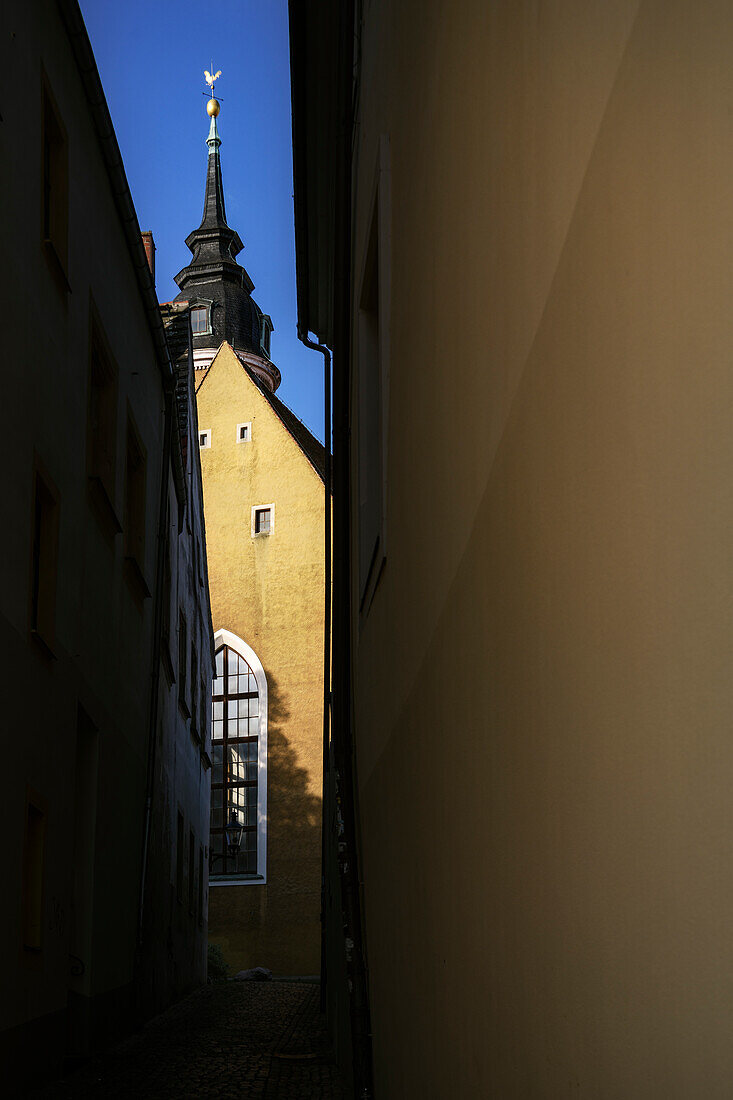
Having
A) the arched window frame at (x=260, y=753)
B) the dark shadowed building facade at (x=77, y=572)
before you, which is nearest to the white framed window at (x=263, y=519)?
the arched window frame at (x=260, y=753)

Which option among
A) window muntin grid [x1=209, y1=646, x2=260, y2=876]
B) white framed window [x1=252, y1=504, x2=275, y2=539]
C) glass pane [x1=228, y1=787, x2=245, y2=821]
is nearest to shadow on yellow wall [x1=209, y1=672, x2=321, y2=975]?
window muntin grid [x1=209, y1=646, x2=260, y2=876]

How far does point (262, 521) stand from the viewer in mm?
34438

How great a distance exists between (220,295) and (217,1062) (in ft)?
141

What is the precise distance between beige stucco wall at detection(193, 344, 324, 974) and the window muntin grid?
0.66 m

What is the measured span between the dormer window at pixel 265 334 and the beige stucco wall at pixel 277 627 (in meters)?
14.2

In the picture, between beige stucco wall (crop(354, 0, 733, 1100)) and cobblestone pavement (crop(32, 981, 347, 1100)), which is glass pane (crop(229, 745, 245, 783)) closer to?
cobblestone pavement (crop(32, 981, 347, 1100))

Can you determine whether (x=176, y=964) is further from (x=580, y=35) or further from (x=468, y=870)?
(x=580, y=35)

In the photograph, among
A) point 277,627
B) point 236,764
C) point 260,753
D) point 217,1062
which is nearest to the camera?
point 217,1062

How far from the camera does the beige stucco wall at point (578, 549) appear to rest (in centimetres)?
140

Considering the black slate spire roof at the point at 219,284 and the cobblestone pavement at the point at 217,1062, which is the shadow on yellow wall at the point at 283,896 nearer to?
the cobblestone pavement at the point at 217,1062

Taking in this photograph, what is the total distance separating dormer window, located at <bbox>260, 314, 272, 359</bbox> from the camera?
5024cm

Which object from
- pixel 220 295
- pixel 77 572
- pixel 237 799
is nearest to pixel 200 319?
pixel 220 295

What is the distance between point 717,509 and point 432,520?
2398 millimetres

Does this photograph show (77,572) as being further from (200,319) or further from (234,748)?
(200,319)
